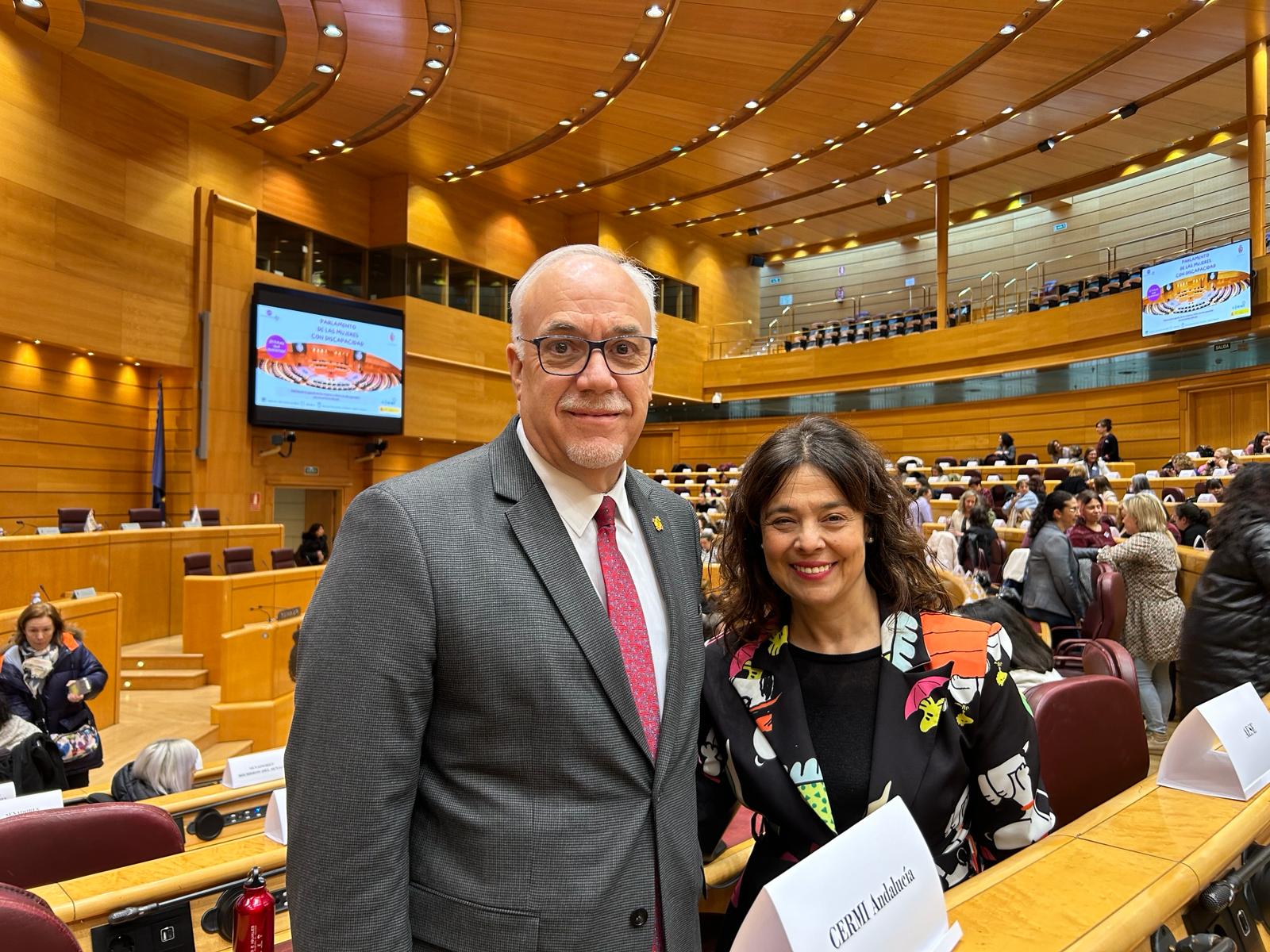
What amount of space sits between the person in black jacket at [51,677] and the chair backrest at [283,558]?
4.72 m

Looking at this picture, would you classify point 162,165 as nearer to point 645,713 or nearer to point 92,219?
point 92,219

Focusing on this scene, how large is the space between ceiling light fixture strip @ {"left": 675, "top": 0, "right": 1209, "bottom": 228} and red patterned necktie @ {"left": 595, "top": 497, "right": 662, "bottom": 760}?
494 inches

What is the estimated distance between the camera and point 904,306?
20.0 metres

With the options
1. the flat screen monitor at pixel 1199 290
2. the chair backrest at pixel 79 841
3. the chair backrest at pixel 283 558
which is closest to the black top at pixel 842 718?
the chair backrest at pixel 79 841

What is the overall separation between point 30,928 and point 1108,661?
9.67 ft

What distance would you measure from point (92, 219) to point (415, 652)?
11855 millimetres

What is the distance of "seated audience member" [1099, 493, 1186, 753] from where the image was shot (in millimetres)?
4609

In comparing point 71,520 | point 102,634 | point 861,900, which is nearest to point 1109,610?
point 861,900

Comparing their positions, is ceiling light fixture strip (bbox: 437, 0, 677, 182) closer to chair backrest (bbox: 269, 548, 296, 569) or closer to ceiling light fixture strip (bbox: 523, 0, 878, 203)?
ceiling light fixture strip (bbox: 523, 0, 878, 203)

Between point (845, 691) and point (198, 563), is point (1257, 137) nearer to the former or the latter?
point (845, 691)

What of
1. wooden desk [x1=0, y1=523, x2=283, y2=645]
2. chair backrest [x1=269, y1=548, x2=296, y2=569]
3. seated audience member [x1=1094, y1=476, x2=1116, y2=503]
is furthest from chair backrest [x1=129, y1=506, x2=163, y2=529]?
seated audience member [x1=1094, y1=476, x2=1116, y2=503]

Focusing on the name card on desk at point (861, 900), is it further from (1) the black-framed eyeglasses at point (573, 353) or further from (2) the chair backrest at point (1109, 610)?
(2) the chair backrest at point (1109, 610)

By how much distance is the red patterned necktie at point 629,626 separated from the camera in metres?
1.19

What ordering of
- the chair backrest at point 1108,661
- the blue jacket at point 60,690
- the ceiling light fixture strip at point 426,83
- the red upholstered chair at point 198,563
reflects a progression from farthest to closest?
the ceiling light fixture strip at point 426,83
the red upholstered chair at point 198,563
the blue jacket at point 60,690
the chair backrest at point 1108,661
